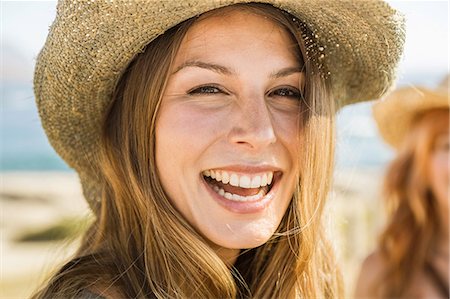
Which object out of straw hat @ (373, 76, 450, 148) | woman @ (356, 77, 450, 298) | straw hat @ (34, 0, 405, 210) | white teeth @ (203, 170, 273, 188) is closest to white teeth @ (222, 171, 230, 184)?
white teeth @ (203, 170, 273, 188)

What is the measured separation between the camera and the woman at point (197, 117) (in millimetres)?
1766

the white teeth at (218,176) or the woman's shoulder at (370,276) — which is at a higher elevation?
the white teeth at (218,176)

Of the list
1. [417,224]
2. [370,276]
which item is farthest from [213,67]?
[370,276]

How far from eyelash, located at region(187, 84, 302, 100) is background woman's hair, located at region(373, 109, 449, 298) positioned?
4.51 meters

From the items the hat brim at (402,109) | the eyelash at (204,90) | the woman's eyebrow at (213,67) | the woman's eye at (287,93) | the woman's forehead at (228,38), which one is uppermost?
the hat brim at (402,109)

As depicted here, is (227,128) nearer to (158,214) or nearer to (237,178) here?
(237,178)

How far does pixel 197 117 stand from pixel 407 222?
565cm

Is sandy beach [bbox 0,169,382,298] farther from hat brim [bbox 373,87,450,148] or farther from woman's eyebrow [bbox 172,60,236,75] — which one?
woman's eyebrow [bbox 172,60,236,75]

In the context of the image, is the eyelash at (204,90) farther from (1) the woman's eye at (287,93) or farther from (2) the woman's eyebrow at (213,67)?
(1) the woman's eye at (287,93)

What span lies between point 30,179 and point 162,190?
23453 mm

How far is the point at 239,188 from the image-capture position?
1.82m

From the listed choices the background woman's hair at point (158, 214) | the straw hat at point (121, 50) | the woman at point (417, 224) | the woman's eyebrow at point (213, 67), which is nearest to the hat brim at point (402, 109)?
the woman at point (417, 224)

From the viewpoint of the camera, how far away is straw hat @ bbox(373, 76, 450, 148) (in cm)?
497

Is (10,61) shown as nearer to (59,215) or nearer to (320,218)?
(59,215)
